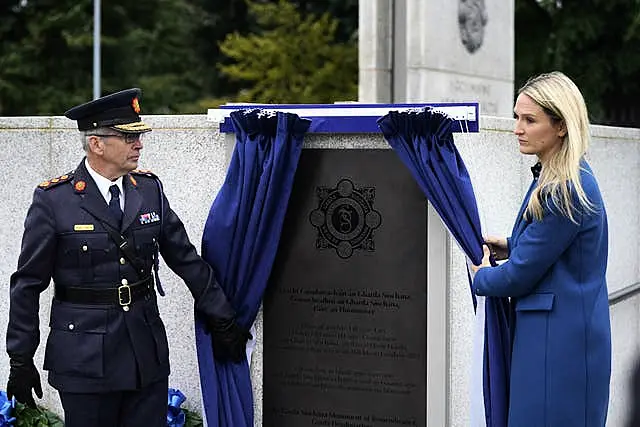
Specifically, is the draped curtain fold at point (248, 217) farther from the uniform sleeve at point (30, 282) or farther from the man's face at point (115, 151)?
the uniform sleeve at point (30, 282)

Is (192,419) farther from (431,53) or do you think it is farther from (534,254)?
(431,53)

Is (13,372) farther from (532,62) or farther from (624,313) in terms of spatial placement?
(532,62)

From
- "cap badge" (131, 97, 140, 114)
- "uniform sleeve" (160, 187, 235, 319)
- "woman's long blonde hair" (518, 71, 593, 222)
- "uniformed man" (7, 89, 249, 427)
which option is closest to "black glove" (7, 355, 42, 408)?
"uniformed man" (7, 89, 249, 427)

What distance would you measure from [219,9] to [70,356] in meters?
18.8

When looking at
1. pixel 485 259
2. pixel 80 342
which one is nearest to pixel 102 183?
pixel 80 342

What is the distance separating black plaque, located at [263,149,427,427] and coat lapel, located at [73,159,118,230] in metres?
0.99

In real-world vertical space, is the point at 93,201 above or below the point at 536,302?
above

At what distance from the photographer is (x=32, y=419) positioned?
530cm

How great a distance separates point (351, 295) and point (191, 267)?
75 centimetres

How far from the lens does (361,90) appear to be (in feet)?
39.9

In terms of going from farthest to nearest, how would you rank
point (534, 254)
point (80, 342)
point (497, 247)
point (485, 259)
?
point (497, 247)
point (80, 342)
point (485, 259)
point (534, 254)

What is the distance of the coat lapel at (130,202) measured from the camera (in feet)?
13.5

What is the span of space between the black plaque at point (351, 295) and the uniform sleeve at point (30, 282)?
120cm

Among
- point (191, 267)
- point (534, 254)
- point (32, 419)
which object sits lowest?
point (32, 419)
